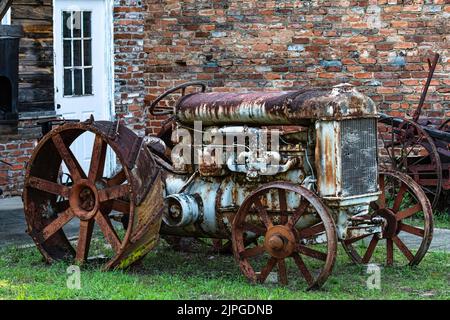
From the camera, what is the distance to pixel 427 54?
12195 mm

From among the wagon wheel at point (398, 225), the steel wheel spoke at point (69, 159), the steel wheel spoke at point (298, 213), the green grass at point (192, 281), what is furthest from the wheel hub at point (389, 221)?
the steel wheel spoke at point (69, 159)

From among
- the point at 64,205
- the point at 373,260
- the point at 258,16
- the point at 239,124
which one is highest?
the point at 258,16

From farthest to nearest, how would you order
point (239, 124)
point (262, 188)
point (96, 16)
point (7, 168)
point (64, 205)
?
point (96, 16) → point (7, 168) → point (64, 205) → point (239, 124) → point (262, 188)

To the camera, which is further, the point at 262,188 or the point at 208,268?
the point at 208,268

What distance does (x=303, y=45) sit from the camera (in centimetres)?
1263

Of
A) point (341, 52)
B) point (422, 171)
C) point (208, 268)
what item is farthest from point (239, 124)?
point (341, 52)

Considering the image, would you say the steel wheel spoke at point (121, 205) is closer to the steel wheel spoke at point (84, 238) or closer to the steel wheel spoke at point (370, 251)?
the steel wheel spoke at point (84, 238)

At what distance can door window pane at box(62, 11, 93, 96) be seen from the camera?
41.8 ft

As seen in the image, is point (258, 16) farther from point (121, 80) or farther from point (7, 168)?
point (7, 168)

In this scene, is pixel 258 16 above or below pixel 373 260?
above

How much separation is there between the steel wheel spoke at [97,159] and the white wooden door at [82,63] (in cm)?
503

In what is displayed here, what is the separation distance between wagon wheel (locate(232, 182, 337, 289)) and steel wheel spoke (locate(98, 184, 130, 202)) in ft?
2.81

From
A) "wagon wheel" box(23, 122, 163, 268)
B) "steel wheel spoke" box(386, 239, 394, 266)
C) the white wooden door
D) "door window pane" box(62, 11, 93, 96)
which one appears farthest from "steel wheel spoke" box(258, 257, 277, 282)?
"door window pane" box(62, 11, 93, 96)

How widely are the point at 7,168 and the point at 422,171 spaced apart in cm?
491
